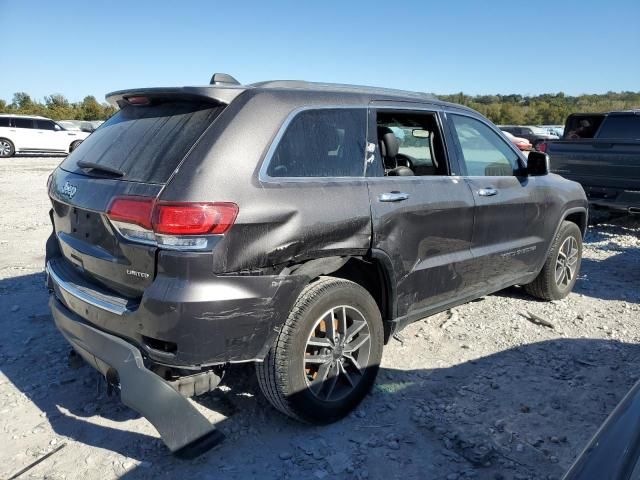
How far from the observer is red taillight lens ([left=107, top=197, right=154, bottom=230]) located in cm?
238

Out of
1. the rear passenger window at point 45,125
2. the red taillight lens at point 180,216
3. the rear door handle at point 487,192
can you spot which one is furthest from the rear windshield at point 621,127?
the rear passenger window at point 45,125

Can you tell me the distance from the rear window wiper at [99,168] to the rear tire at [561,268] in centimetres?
386

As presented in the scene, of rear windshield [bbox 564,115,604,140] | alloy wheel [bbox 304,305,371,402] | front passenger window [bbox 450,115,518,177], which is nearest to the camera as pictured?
alloy wheel [bbox 304,305,371,402]

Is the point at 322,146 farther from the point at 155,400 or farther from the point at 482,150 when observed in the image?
the point at 482,150

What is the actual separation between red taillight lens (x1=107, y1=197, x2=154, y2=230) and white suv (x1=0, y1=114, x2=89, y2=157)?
21.4 metres

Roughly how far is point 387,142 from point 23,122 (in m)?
22.8

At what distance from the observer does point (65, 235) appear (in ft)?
9.89

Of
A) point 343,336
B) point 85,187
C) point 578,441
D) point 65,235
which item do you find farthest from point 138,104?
point 578,441

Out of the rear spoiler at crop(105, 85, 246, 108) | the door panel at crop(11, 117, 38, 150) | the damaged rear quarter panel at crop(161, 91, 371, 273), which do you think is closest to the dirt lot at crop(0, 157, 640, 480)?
the damaged rear quarter panel at crop(161, 91, 371, 273)

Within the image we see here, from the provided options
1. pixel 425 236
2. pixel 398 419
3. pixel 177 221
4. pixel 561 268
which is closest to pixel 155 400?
pixel 177 221

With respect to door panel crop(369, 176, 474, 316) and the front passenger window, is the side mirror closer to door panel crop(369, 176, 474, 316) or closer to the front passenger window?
the front passenger window

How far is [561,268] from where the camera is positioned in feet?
16.7

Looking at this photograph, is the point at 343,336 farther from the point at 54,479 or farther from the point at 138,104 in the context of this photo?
the point at 138,104

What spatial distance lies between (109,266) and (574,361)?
328 cm
